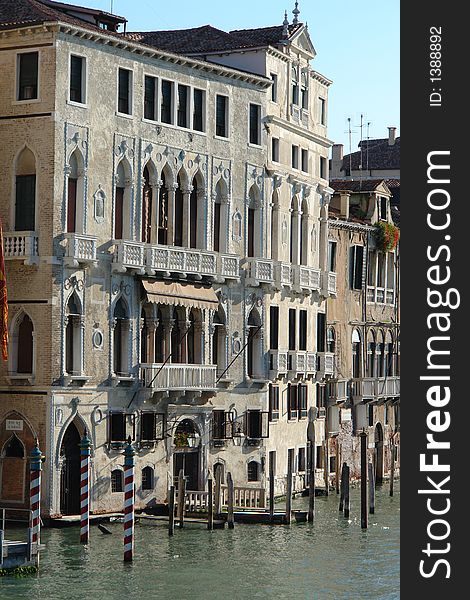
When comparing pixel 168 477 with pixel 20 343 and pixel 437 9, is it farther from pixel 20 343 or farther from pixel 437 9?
pixel 437 9

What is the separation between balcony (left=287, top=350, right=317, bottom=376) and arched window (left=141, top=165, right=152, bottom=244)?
19.8ft

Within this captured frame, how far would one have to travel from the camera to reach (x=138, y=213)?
94.7ft

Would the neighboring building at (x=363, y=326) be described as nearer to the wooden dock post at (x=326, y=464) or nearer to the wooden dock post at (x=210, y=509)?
the wooden dock post at (x=326, y=464)

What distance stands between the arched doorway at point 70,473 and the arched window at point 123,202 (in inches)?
146

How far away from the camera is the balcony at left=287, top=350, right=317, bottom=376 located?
112ft

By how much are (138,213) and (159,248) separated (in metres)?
0.74

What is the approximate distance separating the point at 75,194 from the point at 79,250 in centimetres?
111

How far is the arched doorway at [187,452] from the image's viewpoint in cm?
3003

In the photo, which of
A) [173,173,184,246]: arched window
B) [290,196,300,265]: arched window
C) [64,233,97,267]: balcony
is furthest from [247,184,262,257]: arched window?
[64,233,97,267]: balcony

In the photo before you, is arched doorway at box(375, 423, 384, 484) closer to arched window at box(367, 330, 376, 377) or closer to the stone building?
arched window at box(367, 330, 376, 377)

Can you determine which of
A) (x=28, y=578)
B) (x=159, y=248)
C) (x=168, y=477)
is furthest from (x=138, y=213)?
(x=28, y=578)

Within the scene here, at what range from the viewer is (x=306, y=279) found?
34.7 meters

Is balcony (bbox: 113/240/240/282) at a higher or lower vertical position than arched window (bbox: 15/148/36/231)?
lower

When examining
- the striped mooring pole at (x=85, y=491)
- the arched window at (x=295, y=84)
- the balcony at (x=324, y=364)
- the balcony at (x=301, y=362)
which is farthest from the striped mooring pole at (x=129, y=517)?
the arched window at (x=295, y=84)
